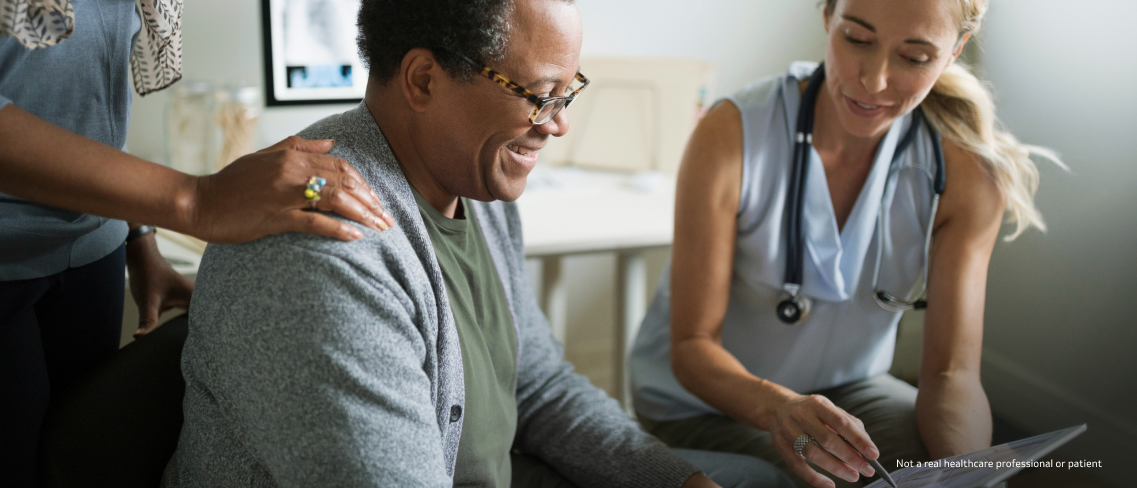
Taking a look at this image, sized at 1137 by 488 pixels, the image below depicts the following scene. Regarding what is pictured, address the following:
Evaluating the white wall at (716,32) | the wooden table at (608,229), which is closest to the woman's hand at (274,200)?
the wooden table at (608,229)

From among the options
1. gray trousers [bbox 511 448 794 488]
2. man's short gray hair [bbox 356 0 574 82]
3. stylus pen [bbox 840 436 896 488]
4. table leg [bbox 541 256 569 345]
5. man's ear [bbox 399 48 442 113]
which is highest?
man's short gray hair [bbox 356 0 574 82]

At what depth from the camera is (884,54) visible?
110 centimetres

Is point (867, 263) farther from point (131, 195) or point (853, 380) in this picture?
point (131, 195)

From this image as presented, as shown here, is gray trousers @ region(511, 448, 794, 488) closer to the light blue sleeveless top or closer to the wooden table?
the light blue sleeveless top

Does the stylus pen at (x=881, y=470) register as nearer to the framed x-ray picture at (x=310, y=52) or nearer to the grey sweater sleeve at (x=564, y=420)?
the grey sweater sleeve at (x=564, y=420)

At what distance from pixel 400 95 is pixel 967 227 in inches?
34.0

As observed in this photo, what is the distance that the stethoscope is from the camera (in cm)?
125

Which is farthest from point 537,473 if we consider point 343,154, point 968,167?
point 968,167

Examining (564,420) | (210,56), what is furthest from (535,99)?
(210,56)

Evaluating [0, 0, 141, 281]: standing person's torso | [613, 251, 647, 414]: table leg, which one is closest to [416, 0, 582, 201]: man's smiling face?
[0, 0, 141, 281]: standing person's torso

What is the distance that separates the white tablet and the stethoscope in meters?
0.36

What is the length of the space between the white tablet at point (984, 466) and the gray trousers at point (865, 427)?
0.92 feet

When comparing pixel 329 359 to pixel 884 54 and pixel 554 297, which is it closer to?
pixel 884 54

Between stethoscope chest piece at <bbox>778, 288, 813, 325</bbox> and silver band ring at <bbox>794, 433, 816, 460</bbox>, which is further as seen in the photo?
stethoscope chest piece at <bbox>778, 288, 813, 325</bbox>
